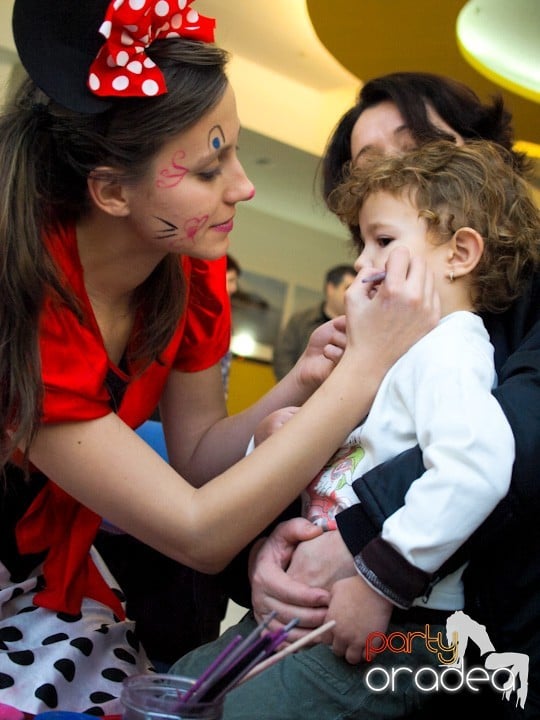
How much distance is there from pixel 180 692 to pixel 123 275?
82 cm

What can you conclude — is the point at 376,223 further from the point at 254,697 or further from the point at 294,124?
the point at 294,124

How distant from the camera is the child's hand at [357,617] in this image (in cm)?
107

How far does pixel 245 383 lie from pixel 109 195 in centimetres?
718

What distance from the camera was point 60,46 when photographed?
133 cm

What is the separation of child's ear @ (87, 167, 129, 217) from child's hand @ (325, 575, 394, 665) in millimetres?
680

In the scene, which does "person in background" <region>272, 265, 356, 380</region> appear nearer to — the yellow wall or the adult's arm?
the adult's arm

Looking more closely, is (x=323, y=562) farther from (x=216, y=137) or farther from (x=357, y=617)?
(x=216, y=137)

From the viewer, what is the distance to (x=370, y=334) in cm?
125

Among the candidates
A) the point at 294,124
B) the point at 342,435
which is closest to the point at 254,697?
the point at 342,435

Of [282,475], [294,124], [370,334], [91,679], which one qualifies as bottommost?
[294,124]

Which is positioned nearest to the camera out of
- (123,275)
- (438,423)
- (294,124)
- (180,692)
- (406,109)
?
(180,692)

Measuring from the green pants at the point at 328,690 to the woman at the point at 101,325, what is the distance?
211 millimetres

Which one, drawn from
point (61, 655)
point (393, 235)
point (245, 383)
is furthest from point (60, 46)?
point (245, 383)

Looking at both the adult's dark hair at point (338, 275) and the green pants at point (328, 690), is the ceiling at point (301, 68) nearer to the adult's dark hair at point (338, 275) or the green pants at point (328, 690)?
the adult's dark hair at point (338, 275)
